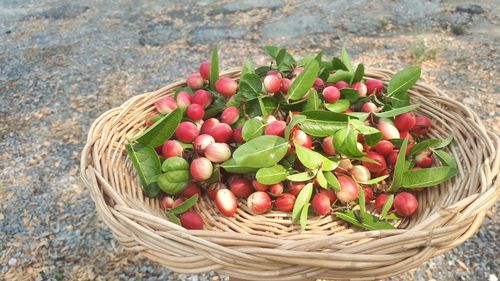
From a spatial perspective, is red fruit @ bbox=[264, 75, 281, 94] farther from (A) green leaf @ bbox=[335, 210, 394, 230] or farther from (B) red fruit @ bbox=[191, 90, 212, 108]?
(A) green leaf @ bbox=[335, 210, 394, 230]

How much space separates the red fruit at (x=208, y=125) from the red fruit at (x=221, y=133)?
14mm

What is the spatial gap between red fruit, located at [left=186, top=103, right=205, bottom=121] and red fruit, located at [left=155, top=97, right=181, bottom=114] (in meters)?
0.06

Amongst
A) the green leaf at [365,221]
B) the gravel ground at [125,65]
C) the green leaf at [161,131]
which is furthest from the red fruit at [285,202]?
the gravel ground at [125,65]

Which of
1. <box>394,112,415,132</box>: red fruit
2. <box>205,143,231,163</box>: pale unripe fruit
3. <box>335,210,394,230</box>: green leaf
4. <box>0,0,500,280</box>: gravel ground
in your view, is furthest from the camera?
<box>0,0,500,280</box>: gravel ground

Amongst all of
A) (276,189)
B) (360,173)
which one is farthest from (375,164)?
(276,189)

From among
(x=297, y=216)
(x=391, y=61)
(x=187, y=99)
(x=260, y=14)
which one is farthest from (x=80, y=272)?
(x=260, y=14)

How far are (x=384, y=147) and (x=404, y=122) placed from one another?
99 millimetres

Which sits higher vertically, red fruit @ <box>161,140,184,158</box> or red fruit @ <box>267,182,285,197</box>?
red fruit @ <box>161,140,184,158</box>

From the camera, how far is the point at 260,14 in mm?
3475

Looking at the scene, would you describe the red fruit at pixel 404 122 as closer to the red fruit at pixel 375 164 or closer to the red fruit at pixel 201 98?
the red fruit at pixel 375 164

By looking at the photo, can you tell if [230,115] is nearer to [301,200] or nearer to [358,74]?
[301,200]

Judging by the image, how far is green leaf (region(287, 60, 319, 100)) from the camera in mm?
1149

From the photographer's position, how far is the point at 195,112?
121 centimetres

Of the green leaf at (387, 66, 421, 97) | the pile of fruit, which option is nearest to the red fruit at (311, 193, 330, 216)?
the pile of fruit
